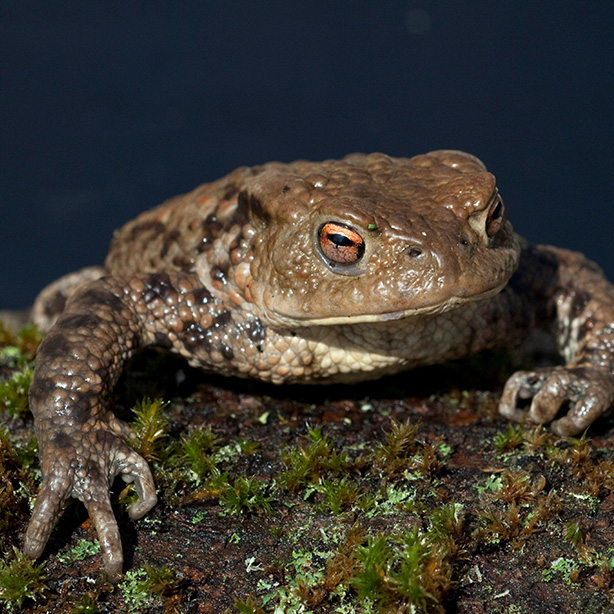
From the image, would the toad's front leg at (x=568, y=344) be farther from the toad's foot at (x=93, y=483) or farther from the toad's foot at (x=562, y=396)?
the toad's foot at (x=93, y=483)

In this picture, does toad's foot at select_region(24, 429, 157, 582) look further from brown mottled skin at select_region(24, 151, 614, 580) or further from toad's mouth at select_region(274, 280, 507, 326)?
toad's mouth at select_region(274, 280, 507, 326)

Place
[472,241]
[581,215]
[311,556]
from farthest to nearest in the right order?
[581,215]
[472,241]
[311,556]

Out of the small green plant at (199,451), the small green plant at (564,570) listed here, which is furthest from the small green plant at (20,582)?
the small green plant at (564,570)

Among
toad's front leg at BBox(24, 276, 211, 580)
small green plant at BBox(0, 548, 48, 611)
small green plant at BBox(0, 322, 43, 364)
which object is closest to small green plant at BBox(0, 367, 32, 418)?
toad's front leg at BBox(24, 276, 211, 580)

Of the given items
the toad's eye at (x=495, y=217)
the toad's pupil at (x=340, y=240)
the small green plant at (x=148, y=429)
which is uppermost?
the toad's eye at (x=495, y=217)

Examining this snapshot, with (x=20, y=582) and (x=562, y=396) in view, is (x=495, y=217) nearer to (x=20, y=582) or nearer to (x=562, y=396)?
(x=562, y=396)

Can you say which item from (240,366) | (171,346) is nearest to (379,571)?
(240,366)

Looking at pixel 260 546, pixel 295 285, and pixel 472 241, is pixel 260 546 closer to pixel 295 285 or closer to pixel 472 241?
pixel 295 285
